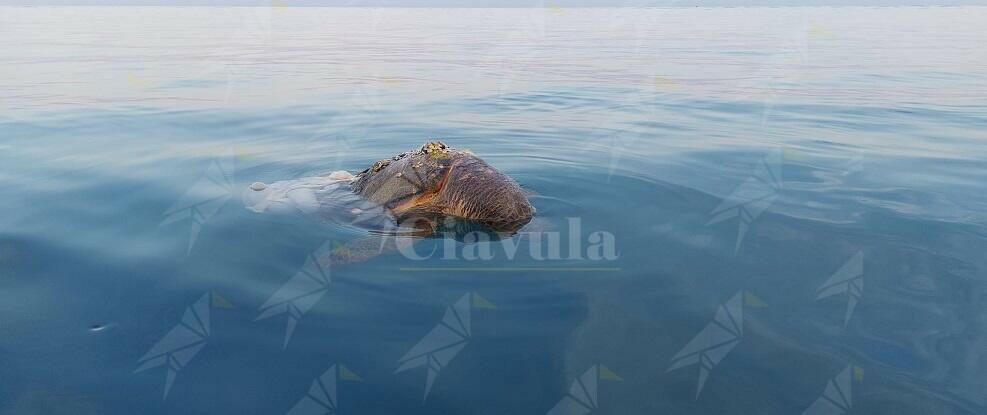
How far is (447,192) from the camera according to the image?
7055 mm

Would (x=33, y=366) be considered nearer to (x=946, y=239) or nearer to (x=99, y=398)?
(x=99, y=398)

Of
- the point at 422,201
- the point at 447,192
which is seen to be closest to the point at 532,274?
the point at 447,192

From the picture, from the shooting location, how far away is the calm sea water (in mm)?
4008

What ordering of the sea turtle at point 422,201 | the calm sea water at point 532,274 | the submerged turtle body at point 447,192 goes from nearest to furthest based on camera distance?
the calm sea water at point 532,274
the sea turtle at point 422,201
the submerged turtle body at point 447,192

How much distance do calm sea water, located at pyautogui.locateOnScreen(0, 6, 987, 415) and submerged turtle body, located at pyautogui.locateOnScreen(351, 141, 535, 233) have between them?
37cm

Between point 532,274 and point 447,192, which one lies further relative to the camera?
point 447,192

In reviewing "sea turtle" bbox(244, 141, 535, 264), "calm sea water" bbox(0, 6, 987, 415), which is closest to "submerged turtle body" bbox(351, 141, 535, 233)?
"sea turtle" bbox(244, 141, 535, 264)

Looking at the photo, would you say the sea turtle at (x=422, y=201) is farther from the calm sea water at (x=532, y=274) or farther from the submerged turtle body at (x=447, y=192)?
the calm sea water at (x=532, y=274)

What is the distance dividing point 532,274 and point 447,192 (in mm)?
1785

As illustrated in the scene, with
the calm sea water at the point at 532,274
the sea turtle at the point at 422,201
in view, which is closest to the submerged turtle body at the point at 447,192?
the sea turtle at the point at 422,201

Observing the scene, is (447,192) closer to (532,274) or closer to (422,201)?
(422,201)

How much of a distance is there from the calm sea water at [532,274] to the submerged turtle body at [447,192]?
1.21 ft

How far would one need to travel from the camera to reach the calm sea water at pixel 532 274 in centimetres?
401

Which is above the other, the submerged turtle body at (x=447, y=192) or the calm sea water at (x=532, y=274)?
the submerged turtle body at (x=447, y=192)
